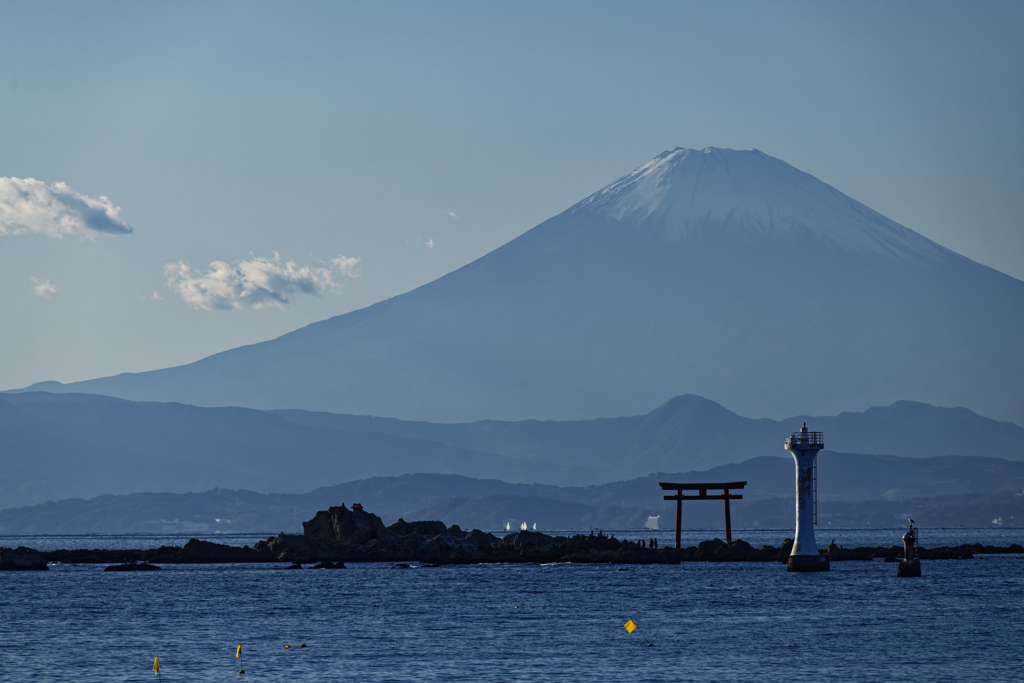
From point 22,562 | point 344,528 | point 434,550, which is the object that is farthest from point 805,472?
point 22,562

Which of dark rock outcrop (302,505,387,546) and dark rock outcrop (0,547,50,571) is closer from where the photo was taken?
dark rock outcrop (0,547,50,571)

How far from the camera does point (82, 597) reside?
89.9 m

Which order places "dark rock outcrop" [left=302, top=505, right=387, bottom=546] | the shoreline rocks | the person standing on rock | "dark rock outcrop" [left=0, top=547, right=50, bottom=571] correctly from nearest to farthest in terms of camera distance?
the person standing on rock
the shoreline rocks
"dark rock outcrop" [left=0, top=547, right=50, bottom=571]
"dark rock outcrop" [left=302, top=505, right=387, bottom=546]

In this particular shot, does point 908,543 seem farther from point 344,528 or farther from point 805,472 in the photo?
point 344,528

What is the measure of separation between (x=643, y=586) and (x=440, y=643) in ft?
121

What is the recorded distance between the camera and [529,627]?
2544 inches

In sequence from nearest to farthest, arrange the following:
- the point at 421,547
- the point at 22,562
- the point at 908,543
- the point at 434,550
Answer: the point at 908,543, the point at 22,562, the point at 434,550, the point at 421,547

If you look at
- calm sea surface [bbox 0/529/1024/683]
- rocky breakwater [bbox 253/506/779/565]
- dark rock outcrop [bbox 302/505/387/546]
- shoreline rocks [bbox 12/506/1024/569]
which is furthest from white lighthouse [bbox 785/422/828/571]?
dark rock outcrop [bbox 302/505/387/546]

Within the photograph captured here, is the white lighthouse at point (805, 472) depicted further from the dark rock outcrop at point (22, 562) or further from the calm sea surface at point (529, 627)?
the dark rock outcrop at point (22, 562)

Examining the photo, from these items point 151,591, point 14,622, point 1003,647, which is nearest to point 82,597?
point 151,591

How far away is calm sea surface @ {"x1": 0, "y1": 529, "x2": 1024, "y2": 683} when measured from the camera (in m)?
48.8

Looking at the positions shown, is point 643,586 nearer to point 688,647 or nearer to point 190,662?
point 688,647

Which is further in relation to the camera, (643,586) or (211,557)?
(211,557)

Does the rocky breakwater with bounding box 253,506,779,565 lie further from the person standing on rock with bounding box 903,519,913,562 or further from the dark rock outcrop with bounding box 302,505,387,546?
the person standing on rock with bounding box 903,519,913,562
